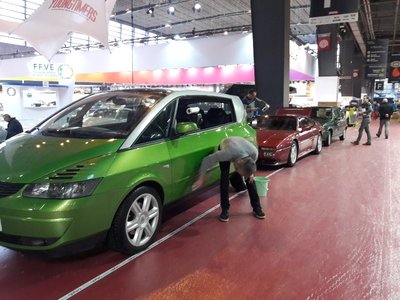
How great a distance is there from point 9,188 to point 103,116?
1566mm

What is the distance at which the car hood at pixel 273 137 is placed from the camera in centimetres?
711

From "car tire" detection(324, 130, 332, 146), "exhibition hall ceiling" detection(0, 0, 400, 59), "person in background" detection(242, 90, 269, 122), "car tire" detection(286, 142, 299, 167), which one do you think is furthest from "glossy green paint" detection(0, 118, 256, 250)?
"exhibition hall ceiling" detection(0, 0, 400, 59)

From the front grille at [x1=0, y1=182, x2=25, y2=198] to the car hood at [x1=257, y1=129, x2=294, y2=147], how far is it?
5244 millimetres

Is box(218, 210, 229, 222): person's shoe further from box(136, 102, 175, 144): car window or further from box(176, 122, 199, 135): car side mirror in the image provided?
box(136, 102, 175, 144): car window

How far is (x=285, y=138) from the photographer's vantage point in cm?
727

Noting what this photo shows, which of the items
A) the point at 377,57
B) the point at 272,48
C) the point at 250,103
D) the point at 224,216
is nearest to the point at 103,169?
the point at 224,216

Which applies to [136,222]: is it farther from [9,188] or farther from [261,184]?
[261,184]

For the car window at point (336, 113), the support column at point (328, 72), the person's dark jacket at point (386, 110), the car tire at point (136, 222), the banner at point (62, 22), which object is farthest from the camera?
the support column at point (328, 72)

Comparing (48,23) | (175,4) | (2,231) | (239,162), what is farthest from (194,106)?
(175,4)

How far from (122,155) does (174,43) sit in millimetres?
14270

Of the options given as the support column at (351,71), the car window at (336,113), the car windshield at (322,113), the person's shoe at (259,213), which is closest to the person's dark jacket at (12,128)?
the person's shoe at (259,213)

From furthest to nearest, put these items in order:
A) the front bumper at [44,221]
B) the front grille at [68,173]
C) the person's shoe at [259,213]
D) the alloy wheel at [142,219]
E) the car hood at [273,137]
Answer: the car hood at [273,137] < the person's shoe at [259,213] < the alloy wheel at [142,219] < the front grille at [68,173] < the front bumper at [44,221]

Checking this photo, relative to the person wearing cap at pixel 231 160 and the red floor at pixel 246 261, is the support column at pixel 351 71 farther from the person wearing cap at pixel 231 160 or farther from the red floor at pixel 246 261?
the person wearing cap at pixel 231 160

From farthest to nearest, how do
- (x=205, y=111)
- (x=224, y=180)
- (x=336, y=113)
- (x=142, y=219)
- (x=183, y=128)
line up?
(x=336, y=113)
(x=205, y=111)
(x=224, y=180)
(x=183, y=128)
(x=142, y=219)
